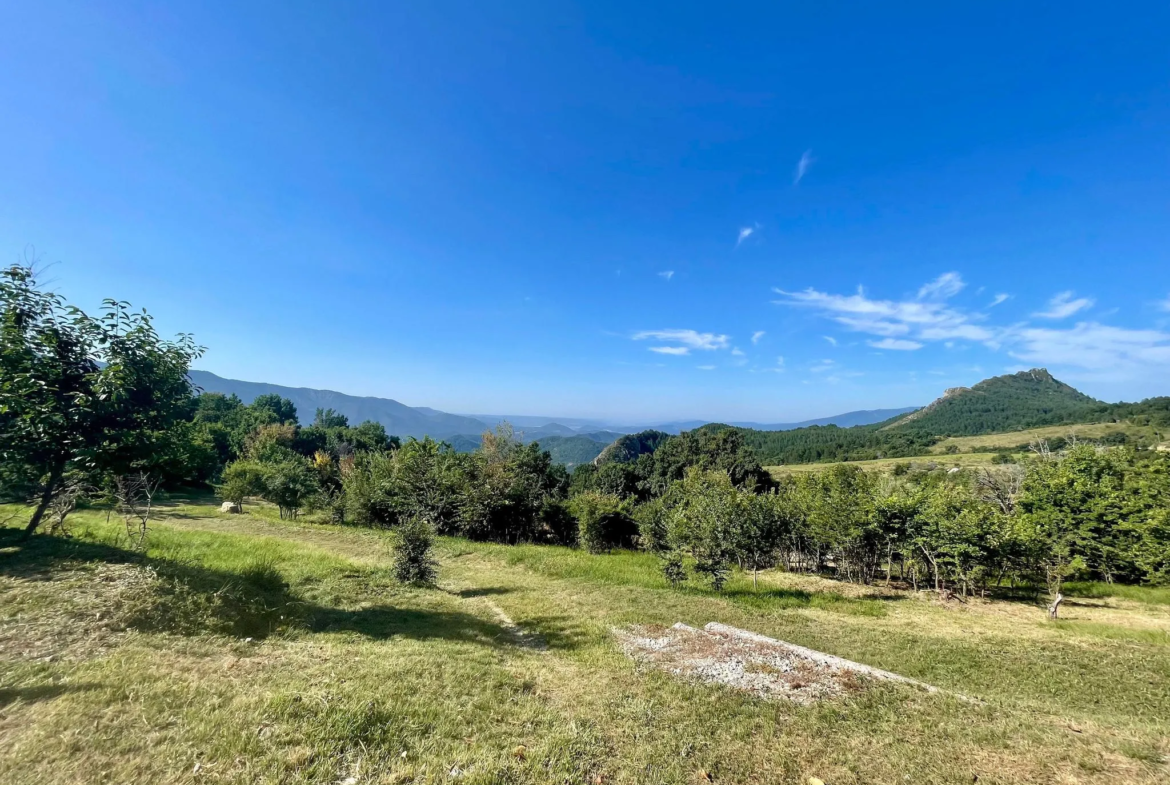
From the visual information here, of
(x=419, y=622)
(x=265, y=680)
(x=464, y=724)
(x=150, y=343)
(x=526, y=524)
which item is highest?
(x=150, y=343)

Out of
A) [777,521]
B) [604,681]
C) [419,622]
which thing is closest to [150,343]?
[419,622]

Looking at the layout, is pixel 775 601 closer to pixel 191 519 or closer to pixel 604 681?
pixel 604 681

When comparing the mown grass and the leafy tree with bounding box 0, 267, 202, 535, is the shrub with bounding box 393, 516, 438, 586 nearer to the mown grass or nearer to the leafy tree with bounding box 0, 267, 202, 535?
the leafy tree with bounding box 0, 267, 202, 535

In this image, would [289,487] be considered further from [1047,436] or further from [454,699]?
[1047,436]

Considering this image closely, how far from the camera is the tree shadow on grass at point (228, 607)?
Result: 301 inches

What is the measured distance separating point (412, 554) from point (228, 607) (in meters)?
7.07

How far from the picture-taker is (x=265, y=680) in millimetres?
5805

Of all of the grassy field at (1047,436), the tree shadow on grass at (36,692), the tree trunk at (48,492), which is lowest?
the tree shadow on grass at (36,692)

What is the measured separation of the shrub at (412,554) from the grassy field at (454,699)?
124 inches

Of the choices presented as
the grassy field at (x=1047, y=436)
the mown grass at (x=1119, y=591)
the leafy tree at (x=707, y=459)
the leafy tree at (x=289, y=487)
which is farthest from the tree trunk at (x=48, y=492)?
the grassy field at (x=1047, y=436)

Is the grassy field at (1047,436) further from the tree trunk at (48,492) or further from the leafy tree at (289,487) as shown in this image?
the tree trunk at (48,492)

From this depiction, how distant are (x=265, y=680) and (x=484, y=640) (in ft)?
16.6

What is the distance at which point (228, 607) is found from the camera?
8.67 m

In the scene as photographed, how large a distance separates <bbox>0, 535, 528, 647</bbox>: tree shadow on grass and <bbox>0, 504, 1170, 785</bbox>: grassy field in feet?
0.20
